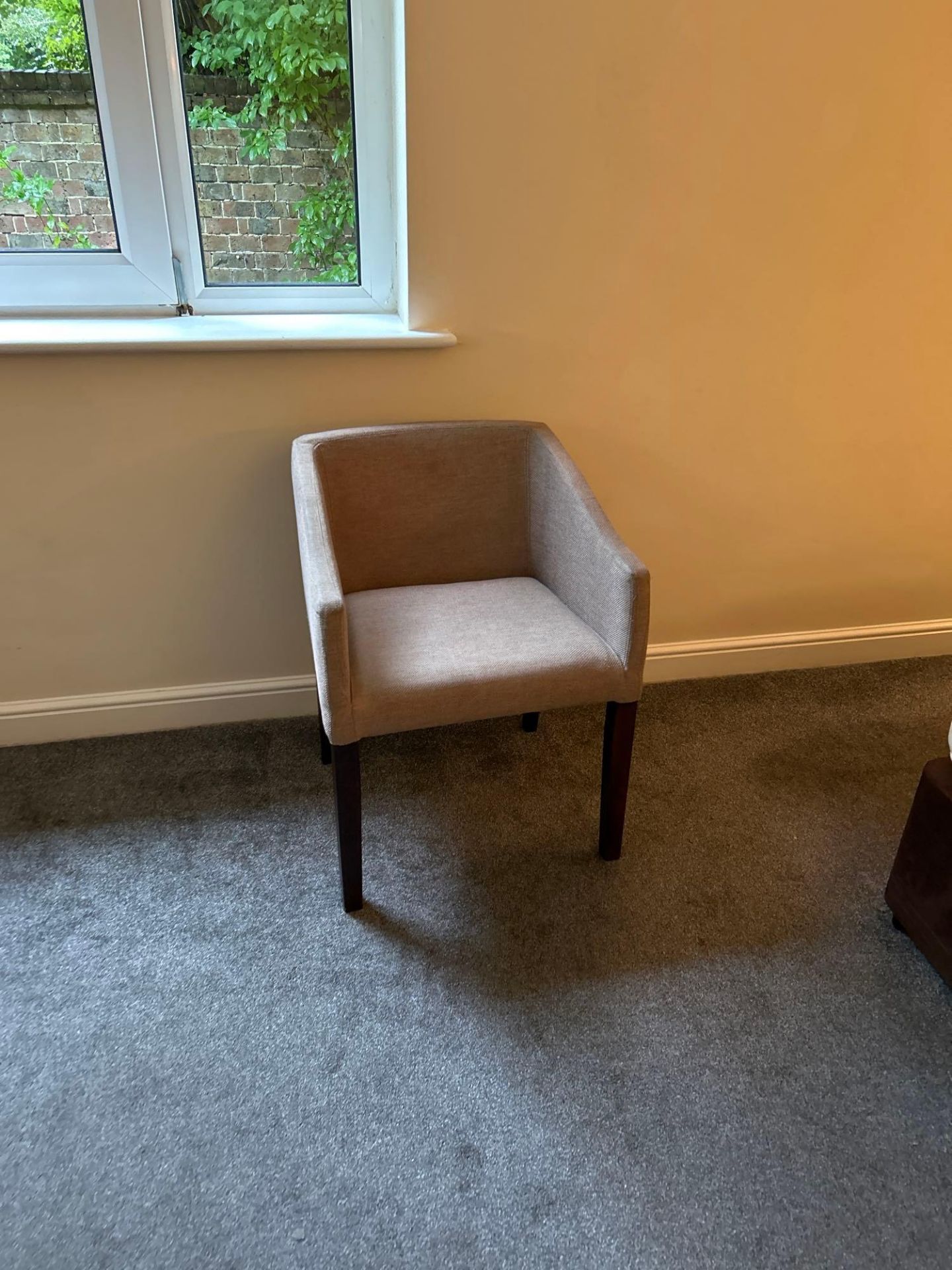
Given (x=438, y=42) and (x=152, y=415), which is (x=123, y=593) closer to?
(x=152, y=415)

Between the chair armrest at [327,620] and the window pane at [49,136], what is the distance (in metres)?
0.74

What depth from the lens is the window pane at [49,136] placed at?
151 cm

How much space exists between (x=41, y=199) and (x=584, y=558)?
1.21 meters

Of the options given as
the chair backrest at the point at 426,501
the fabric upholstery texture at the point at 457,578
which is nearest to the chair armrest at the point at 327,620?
the fabric upholstery texture at the point at 457,578

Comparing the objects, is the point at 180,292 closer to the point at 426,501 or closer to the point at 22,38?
the point at 22,38

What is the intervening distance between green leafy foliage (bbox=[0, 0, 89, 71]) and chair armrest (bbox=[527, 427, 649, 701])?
3.48 feet

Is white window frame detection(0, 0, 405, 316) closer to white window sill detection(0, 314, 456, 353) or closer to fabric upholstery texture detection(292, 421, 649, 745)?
white window sill detection(0, 314, 456, 353)

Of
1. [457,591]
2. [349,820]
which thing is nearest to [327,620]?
[349,820]

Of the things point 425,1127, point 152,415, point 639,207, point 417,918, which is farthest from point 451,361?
point 425,1127

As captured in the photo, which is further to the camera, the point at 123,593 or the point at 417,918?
the point at 123,593

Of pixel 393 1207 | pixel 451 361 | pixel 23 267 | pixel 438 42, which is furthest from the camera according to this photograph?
pixel 451 361

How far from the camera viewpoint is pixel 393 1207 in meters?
1.12

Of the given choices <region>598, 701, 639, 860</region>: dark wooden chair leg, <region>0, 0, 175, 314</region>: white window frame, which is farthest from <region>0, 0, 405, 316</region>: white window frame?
<region>598, 701, 639, 860</region>: dark wooden chair leg

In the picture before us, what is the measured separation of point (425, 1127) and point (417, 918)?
375 mm
